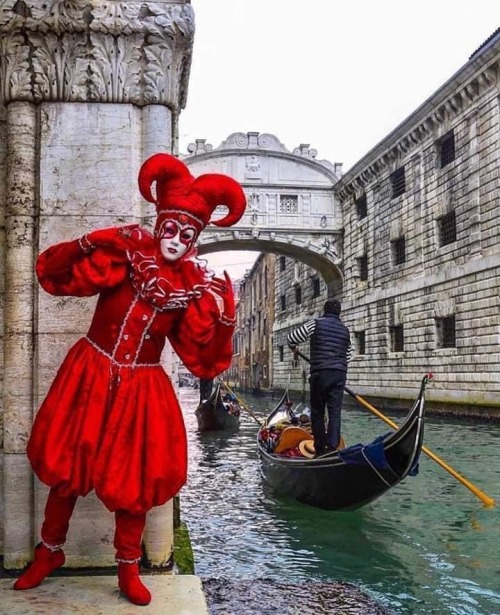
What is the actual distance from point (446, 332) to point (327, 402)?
36.3 ft

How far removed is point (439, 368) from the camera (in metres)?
15.6

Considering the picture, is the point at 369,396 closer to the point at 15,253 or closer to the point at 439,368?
the point at 439,368

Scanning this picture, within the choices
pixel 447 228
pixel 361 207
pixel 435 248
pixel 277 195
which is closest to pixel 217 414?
pixel 435 248

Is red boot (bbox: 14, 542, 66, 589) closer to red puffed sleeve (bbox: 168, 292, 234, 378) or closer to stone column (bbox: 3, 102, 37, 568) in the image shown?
stone column (bbox: 3, 102, 37, 568)

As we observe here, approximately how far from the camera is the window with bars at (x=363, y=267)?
2047 centimetres

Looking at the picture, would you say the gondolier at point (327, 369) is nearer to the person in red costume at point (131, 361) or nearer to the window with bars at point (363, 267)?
the person in red costume at point (131, 361)

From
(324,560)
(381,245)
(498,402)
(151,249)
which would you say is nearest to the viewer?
(151,249)

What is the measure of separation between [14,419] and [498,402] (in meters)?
12.2

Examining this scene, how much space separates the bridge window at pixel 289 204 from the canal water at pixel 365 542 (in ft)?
46.6

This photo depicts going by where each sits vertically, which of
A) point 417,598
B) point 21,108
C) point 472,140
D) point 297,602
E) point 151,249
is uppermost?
point 472,140

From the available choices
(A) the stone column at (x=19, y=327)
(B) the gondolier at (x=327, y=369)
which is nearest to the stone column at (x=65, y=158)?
(A) the stone column at (x=19, y=327)

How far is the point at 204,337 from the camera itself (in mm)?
2178

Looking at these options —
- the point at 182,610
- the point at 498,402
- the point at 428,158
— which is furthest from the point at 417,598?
the point at 428,158

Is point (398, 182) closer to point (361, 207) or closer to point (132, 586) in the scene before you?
point (361, 207)
